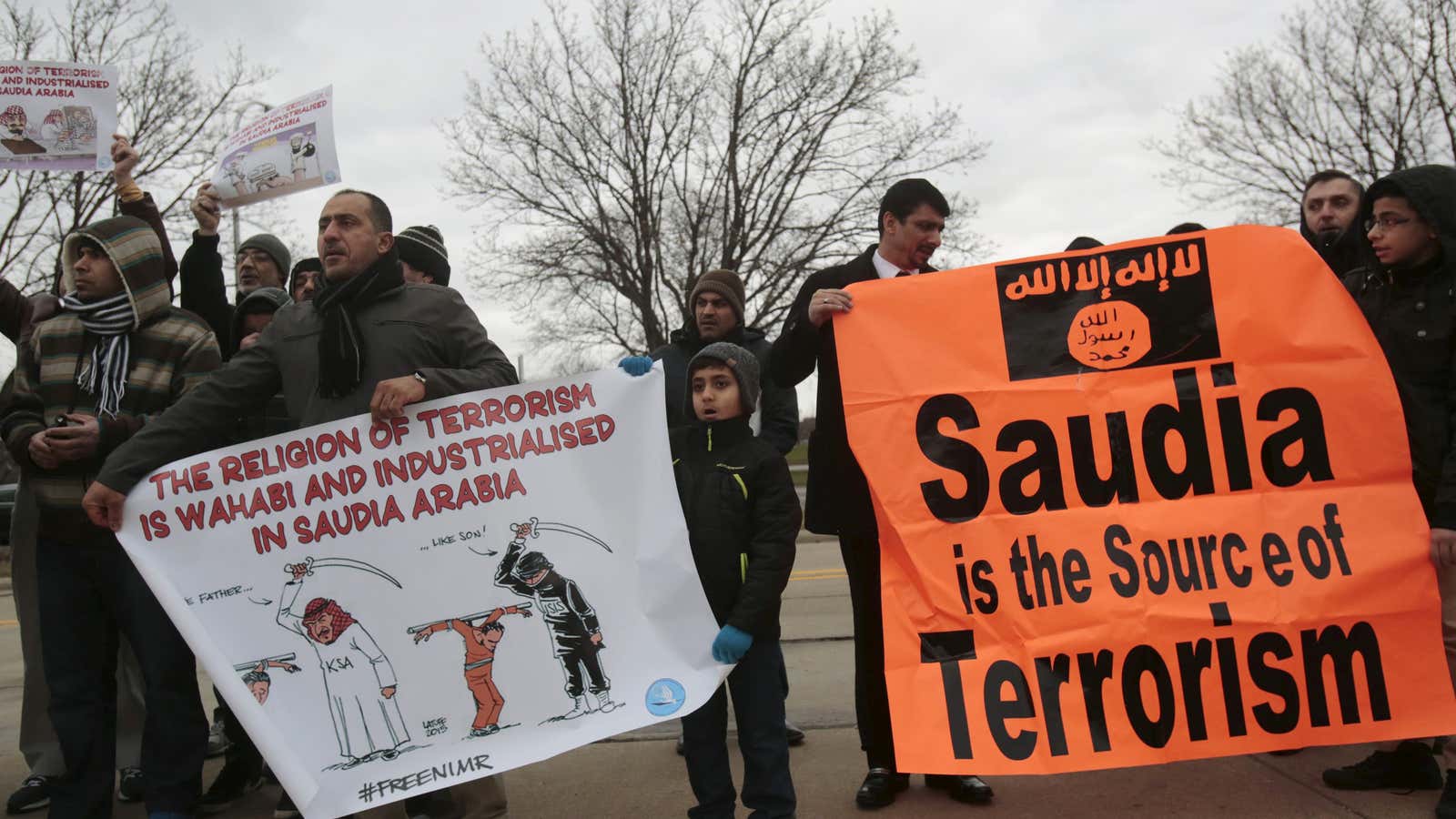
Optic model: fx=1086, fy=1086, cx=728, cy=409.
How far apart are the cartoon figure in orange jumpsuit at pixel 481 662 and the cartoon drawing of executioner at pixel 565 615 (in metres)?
0.12

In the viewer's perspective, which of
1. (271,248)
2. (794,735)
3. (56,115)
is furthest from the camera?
(271,248)

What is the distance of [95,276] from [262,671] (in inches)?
54.3

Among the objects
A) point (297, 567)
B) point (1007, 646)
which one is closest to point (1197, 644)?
point (1007, 646)

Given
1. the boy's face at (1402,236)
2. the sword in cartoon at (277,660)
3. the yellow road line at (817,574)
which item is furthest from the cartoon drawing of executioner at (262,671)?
the yellow road line at (817,574)

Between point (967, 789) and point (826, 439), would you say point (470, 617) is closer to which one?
point (826, 439)

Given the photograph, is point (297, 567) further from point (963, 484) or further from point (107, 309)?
point (963, 484)

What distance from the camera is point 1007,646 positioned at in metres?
3.21

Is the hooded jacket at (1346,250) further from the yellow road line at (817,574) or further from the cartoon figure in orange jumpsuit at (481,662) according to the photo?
the yellow road line at (817,574)

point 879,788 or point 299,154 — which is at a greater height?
point 299,154

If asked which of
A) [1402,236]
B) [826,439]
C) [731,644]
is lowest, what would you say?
[731,644]

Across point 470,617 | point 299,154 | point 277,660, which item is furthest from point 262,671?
point 299,154

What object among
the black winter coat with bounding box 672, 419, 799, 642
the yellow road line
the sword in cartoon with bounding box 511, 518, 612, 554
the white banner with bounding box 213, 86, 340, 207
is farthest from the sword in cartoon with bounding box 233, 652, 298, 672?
the yellow road line

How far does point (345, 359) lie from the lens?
3.09 meters

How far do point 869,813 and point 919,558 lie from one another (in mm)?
844
